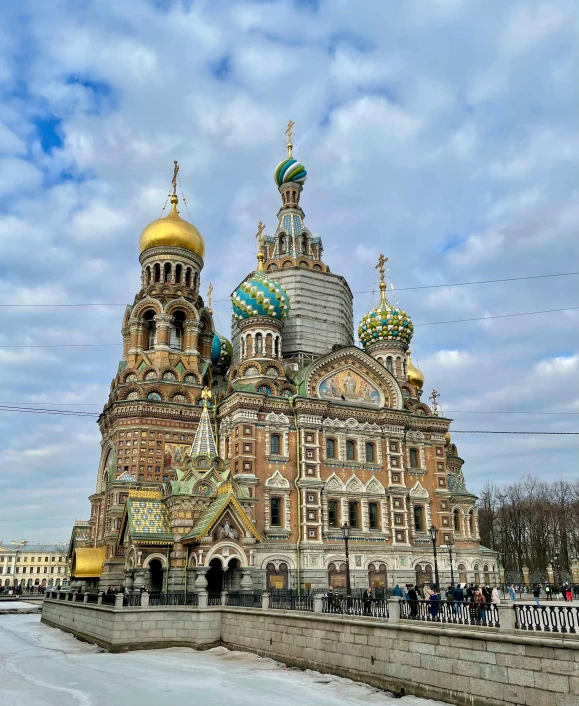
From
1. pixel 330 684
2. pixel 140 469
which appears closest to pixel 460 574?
pixel 140 469

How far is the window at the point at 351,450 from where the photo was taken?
31359 millimetres

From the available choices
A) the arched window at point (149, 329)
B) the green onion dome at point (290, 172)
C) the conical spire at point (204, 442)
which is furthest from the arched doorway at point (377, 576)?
the green onion dome at point (290, 172)

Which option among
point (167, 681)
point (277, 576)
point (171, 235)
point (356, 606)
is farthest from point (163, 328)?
point (167, 681)

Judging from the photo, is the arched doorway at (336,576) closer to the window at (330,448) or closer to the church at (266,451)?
the church at (266,451)

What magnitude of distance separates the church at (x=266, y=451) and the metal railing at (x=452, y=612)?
10.2 metres

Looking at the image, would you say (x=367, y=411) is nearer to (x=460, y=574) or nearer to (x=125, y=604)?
(x=460, y=574)

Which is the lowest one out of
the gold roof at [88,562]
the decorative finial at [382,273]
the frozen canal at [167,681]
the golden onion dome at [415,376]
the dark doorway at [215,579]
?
the frozen canal at [167,681]

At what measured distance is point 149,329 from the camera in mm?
35938

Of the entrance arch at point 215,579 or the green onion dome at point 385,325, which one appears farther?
the green onion dome at point 385,325

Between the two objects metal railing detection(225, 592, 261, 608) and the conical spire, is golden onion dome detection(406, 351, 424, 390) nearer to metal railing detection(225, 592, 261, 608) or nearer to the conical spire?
the conical spire

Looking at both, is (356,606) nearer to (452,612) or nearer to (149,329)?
(452,612)

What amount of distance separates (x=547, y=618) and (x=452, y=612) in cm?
242

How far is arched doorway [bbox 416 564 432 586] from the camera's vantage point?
30.8 metres

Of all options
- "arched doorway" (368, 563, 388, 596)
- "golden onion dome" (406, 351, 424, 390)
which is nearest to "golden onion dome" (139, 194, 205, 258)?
"golden onion dome" (406, 351, 424, 390)
